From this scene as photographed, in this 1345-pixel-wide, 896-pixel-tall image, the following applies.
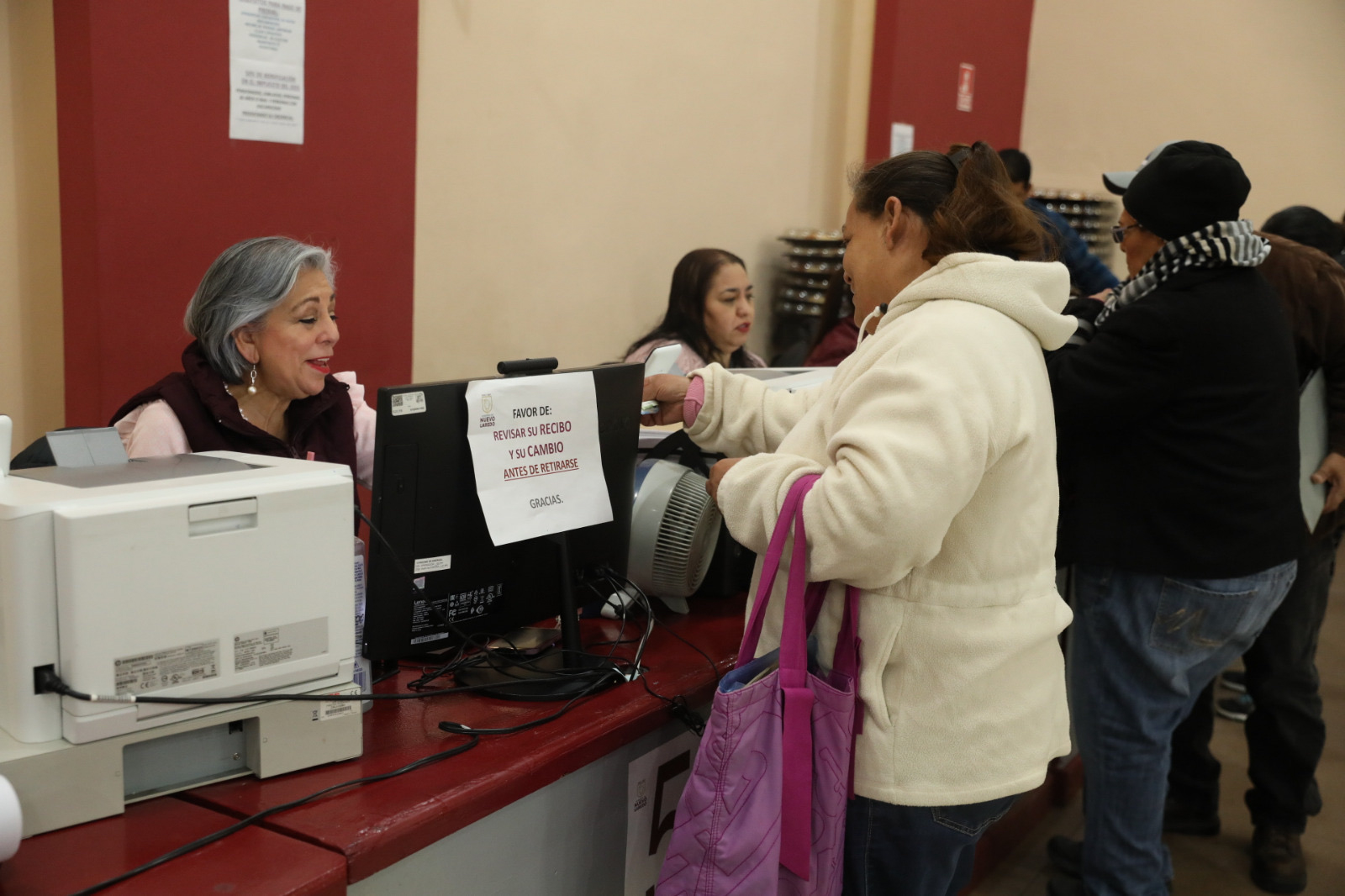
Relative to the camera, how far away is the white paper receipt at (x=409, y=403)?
1.36 meters

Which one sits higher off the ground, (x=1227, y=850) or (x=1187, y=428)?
(x=1187, y=428)

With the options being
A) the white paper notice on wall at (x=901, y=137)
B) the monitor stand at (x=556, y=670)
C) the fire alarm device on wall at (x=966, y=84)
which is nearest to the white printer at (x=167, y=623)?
the monitor stand at (x=556, y=670)

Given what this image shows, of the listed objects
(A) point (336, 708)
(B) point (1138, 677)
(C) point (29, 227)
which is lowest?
(B) point (1138, 677)

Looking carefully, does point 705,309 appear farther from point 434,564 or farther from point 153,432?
point 434,564

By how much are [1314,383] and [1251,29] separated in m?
3.91

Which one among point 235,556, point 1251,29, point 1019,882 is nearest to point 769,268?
point 1019,882

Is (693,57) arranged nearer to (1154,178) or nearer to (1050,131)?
(1154,178)

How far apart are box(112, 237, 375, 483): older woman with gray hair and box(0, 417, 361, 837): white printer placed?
0.68m

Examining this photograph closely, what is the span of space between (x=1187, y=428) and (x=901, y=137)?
A: 9.86 feet

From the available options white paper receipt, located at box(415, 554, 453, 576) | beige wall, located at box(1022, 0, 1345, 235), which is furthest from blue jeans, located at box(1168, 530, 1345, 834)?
beige wall, located at box(1022, 0, 1345, 235)

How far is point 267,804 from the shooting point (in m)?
1.16

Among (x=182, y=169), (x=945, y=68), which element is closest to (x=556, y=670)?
(x=182, y=169)

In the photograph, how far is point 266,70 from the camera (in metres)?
2.48

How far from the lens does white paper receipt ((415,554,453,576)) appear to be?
1.44 meters
